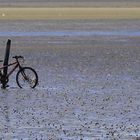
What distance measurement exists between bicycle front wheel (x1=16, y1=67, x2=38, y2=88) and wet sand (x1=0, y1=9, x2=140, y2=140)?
8.4 inches

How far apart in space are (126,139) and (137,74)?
9265mm

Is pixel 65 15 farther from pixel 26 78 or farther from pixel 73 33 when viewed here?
pixel 26 78

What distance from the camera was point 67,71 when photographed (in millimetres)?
21875

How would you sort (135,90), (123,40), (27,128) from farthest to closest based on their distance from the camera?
(123,40), (135,90), (27,128)

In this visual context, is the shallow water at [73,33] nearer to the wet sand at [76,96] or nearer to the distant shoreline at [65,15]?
the wet sand at [76,96]

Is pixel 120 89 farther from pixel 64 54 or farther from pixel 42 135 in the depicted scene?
pixel 64 54

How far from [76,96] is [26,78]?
228cm

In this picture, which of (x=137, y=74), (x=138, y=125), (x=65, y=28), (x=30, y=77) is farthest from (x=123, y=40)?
(x=138, y=125)

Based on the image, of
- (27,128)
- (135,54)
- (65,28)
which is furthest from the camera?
(65,28)

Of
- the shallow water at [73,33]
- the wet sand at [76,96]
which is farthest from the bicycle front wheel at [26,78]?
the shallow water at [73,33]

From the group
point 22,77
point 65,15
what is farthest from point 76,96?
point 65,15

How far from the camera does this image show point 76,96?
663 inches

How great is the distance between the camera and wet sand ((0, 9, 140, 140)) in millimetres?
12609

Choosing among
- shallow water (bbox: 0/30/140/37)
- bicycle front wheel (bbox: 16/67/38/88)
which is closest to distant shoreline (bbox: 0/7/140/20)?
shallow water (bbox: 0/30/140/37)
